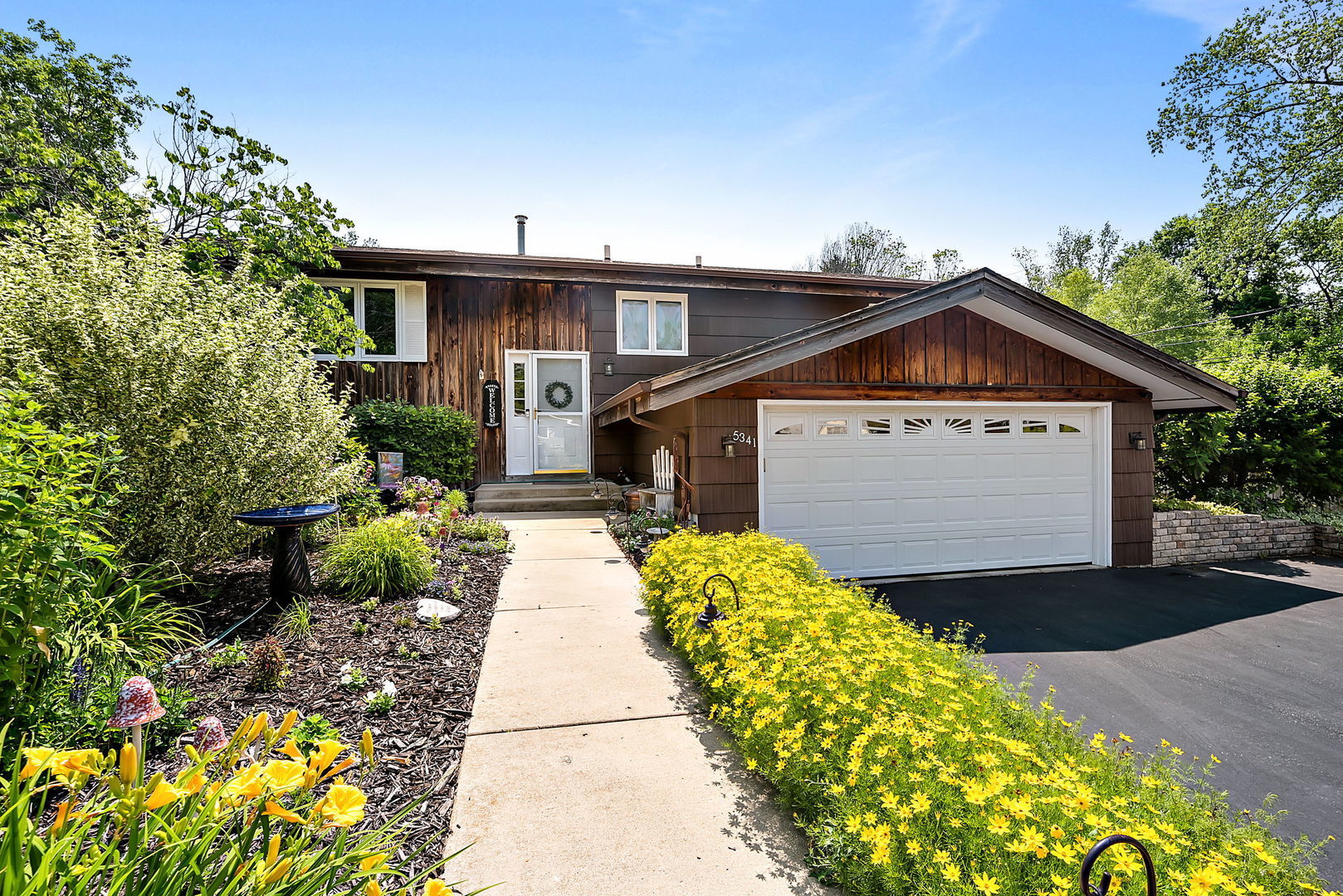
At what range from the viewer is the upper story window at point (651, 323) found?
10.4 metres

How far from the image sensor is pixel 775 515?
6.29m

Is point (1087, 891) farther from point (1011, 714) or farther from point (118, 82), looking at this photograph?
point (118, 82)

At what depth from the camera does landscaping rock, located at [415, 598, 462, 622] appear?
4.02 metres

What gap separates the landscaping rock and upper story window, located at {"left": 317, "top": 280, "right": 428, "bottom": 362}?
6.67 metres

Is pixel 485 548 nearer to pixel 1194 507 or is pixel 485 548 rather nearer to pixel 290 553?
pixel 290 553

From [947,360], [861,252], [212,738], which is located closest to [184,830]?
[212,738]

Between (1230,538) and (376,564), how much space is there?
34.7 ft

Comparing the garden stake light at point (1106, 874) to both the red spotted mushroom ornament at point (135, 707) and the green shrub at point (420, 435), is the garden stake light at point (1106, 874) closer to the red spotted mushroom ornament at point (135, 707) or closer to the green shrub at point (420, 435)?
the red spotted mushroom ornament at point (135, 707)

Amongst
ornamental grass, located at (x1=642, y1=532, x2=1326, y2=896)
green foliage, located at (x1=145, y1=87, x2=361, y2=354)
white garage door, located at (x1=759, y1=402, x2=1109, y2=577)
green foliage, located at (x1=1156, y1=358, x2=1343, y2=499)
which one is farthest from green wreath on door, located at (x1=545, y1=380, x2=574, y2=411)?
green foliage, located at (x1=1156, y1=358, x2=1343, y2=499)

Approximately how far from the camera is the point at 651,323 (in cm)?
1057

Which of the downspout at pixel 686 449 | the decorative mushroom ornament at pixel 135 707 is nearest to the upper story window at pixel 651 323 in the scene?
the downspout at pixel 686 449

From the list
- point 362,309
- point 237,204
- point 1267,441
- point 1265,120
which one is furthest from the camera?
point 1265,120

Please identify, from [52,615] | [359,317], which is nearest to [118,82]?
[359,317]

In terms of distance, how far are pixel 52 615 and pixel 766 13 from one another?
709 centimetres
